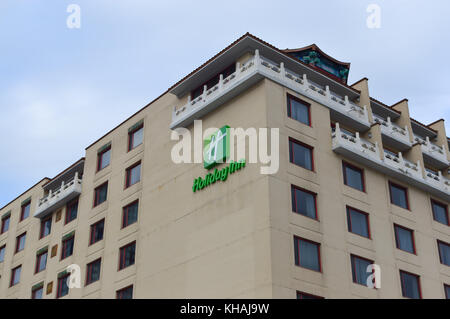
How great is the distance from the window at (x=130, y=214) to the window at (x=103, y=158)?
7.11 meters

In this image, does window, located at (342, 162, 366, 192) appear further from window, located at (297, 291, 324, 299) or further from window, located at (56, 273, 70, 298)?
window, located at (56, 273, 70, 298)

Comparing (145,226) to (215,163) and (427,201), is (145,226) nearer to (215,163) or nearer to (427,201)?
(215,163)

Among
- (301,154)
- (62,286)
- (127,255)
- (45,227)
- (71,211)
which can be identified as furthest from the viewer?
(45,227)

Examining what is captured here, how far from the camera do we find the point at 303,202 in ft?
146

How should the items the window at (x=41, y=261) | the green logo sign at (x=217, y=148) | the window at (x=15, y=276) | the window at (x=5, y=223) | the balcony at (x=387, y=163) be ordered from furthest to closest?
the window at (x=5, y=223)
the window at (x=15, y=276)
the window at (x=41, y=261)
the balcony at (x=387, y=163)
the green logo sign at (x=217, y=148)

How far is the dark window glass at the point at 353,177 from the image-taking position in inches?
1911

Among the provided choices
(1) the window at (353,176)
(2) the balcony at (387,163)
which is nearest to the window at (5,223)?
(2) the balcony at (387,163)

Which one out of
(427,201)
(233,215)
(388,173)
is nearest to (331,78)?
(388,173)

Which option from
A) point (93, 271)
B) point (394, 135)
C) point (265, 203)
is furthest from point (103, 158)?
point (394, 135)

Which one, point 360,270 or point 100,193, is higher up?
point 100,193

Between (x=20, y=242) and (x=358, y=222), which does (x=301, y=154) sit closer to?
(x=358, y=222)

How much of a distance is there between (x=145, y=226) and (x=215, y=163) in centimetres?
889

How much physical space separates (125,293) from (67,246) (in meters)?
11.6

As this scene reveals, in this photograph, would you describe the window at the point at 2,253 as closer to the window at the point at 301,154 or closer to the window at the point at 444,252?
the window at the point at 301,154
